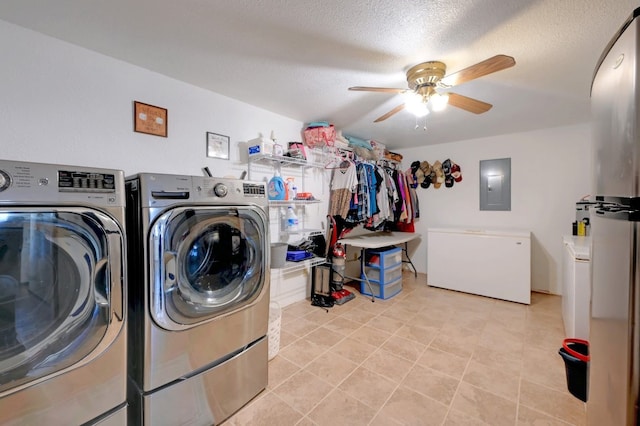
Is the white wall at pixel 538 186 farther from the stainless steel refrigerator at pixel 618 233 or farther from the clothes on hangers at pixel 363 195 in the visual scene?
the stainless steel refrigerator at pixel 618 233

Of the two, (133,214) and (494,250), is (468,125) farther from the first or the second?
(133,214)

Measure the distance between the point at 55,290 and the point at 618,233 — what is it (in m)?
1.71

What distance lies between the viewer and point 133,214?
117 centimetres

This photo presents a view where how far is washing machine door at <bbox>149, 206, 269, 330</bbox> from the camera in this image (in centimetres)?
116

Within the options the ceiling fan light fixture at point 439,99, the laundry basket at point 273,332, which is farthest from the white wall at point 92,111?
the ceiling fan light fixture at point 439,99

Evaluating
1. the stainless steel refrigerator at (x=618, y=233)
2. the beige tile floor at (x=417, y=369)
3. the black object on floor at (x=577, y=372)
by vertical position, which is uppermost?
the stainless steel refrigerator at (x=618, y=233)

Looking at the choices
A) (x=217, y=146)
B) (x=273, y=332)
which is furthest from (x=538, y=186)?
(x=217, y=146)

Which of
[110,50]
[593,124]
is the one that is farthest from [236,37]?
[593,124]

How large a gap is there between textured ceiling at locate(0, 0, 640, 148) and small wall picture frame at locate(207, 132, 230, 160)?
0.38m

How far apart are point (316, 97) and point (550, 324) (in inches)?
120

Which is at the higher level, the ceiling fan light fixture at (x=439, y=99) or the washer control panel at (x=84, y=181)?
the ceiling fan light fixture at (x=439, y=99)

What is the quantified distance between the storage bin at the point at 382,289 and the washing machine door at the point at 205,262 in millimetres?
1978

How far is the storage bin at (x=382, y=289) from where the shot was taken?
309 centimetres

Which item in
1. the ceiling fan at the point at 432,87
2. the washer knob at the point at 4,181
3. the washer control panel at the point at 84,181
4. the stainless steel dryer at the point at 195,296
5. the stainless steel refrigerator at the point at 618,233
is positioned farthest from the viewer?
the ceiling fan at the point at 432,87
